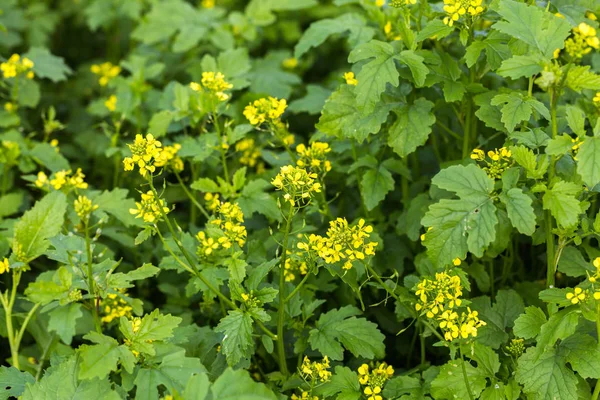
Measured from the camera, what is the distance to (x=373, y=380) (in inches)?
105

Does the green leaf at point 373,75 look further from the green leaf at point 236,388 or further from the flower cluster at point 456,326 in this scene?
the green leaf at point 236,388

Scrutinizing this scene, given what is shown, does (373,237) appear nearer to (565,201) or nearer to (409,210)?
(409,210)

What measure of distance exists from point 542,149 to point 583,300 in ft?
2.42

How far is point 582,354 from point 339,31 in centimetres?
188

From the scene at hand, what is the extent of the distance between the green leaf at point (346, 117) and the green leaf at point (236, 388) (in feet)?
3.85

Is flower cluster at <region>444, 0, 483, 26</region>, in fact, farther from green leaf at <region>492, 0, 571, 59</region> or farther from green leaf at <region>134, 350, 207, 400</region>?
green leaf at <region>134, 350, 207, 400</region>

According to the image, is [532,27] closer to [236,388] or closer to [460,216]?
[460,216]

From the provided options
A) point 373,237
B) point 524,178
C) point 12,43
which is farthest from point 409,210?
point 12,43

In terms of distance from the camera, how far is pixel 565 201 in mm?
2396

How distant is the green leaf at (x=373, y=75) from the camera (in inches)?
108

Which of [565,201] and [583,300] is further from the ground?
[565,201]

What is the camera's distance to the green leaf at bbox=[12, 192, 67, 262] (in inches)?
115

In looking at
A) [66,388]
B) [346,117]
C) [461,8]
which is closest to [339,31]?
[346,117]

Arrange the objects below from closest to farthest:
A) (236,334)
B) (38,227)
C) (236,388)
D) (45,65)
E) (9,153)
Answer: (236,388) → (236,334) → (38,227) → (9,153) → (45,65)
